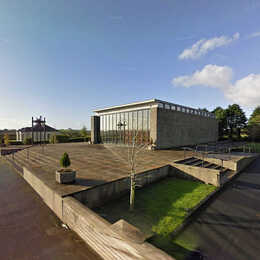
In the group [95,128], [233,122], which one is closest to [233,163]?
[95,128]

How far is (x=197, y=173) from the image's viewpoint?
8.22 m

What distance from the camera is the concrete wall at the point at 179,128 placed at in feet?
55.2

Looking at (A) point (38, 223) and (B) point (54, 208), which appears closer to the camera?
(A) point (38, 223)

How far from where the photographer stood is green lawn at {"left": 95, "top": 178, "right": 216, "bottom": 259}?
3682 millimetres

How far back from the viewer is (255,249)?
3506mm

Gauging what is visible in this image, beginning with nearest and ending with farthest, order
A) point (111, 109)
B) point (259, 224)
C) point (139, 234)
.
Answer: point (139, 234) < point (259, 224) < point (111, 109)

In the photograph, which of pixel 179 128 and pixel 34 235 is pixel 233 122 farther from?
pixel 34 235

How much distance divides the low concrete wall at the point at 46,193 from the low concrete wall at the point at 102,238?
0.44m

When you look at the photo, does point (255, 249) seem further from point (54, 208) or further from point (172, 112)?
point (172, 112)

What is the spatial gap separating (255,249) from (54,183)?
6.68 metres

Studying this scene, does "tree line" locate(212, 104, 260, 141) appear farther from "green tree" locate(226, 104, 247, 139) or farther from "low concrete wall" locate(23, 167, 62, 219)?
"low concrete wall" locate(23, 167, 62, 219)

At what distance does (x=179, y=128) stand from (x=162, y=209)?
16.1 metres

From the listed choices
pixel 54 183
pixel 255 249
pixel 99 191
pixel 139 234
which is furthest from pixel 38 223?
pixel 255 249

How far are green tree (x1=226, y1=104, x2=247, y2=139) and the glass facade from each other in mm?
32605
